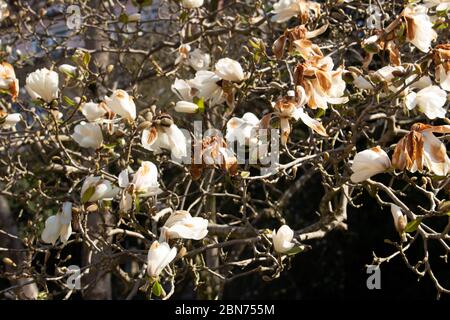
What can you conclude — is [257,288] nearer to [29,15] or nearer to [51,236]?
[29,15]

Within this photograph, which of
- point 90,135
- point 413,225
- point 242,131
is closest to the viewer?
point 413,225

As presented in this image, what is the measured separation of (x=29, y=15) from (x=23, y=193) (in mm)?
1251

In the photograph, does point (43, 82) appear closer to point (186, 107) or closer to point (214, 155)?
point (186, 107)

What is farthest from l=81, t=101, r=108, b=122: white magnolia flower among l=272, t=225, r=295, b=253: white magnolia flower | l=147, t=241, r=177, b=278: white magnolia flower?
l=272, t=225, r=295, b=253: white magnolia flower

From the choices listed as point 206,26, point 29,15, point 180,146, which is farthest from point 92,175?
point 29,15

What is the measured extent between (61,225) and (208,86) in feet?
1.78

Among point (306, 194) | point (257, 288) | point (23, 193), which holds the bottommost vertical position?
point (257, 288)

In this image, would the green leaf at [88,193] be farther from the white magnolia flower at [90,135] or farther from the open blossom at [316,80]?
the open blossom at [316,80]

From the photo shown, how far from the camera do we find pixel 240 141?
164cm

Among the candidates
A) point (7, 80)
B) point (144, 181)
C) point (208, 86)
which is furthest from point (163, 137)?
point (7, 80)

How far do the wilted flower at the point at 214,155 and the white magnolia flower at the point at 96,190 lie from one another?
24cm

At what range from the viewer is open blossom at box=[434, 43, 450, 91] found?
1.57m

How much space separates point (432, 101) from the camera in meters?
1.67

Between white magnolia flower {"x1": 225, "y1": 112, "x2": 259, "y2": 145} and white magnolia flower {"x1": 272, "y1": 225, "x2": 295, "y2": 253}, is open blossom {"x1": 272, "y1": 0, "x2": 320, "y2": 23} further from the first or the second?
white magnolia flower {"x1": 272, "y1": 225, "x2": 295, "y2": 253}
